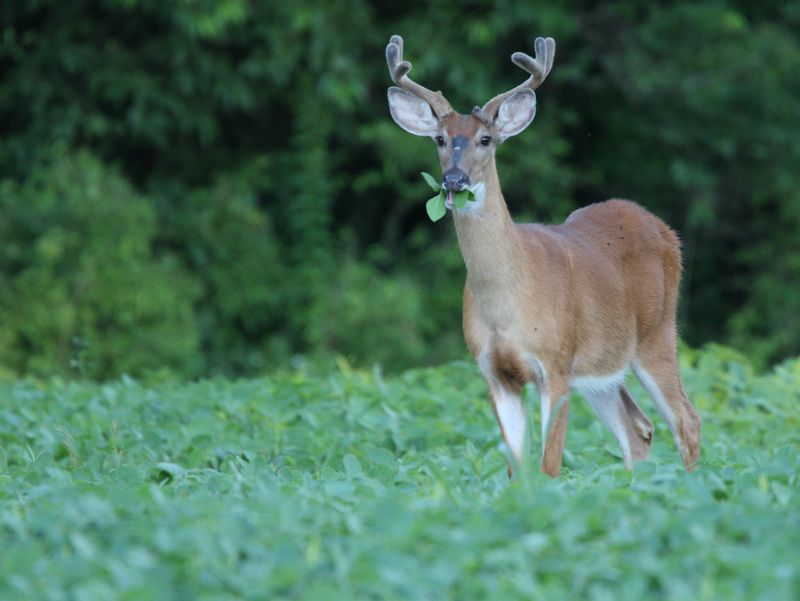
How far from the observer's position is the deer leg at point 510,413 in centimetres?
674

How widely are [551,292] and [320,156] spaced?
816cm

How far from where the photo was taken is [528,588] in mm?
4082

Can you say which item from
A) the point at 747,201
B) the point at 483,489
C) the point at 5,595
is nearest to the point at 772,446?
the point at 483,489

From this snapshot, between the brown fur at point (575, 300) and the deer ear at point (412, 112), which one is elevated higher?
the deer ear at point (412, 112)

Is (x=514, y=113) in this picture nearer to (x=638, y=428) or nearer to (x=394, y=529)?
(x=638, y=428)

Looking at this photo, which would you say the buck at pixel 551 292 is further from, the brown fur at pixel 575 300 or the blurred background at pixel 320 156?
the blurred background at pixel 320 156

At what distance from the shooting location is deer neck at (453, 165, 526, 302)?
6.73 metres

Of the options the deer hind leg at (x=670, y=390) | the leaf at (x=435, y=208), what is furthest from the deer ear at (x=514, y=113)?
the deer hind leg at (x=670, y=390)

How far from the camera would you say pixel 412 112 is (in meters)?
7.25

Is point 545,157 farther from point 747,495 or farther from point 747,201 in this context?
point 747,495

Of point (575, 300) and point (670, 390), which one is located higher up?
point (575, 300)

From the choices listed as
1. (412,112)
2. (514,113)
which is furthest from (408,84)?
(514,113)

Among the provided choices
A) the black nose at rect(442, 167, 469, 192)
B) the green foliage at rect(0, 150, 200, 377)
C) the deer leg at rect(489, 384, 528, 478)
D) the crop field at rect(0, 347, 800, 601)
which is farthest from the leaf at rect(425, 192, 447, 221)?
the green foliage at rect(0, 150, 200, 377)

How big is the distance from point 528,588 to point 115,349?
364 inches
